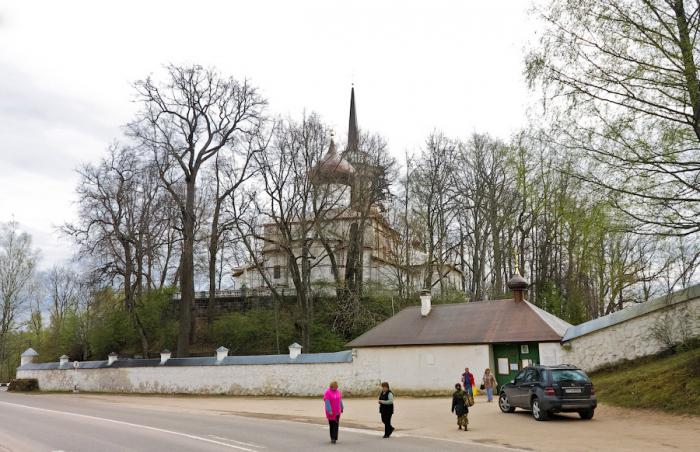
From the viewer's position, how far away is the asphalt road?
1210 cm

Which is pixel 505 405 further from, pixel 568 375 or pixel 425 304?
pixel 425 304

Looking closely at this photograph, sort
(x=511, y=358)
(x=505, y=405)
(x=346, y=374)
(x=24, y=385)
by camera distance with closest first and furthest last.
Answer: (x=505, y=405)
(x=511, y=358)
(x=346, y=374)
(x=24, y=385)

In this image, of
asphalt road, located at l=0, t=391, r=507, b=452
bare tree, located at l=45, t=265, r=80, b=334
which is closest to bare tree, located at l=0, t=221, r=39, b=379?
bare tree, located at l=45, t=265, r=80, b=334

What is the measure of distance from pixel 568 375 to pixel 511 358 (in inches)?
393

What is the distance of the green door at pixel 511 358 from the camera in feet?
78.6

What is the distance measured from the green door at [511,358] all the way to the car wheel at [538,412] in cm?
856

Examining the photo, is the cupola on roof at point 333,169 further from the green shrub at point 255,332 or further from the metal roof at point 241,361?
the metal roof at point 241,361

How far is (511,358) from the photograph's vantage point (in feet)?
80.9

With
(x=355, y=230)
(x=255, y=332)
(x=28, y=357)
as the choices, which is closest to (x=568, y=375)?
(x=355, y=230)

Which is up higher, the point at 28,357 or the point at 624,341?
the point at 624,341

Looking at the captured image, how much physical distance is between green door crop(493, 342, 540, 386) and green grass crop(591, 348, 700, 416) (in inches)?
178

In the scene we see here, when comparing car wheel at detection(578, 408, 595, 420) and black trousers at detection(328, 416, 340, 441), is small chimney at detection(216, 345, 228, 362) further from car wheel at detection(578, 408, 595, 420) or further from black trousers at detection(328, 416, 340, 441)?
car wheel at detection(578, 408, 595, 420)

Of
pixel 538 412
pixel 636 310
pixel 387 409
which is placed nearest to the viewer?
pixel 387 409

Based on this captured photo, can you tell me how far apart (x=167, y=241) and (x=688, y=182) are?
3042cm
